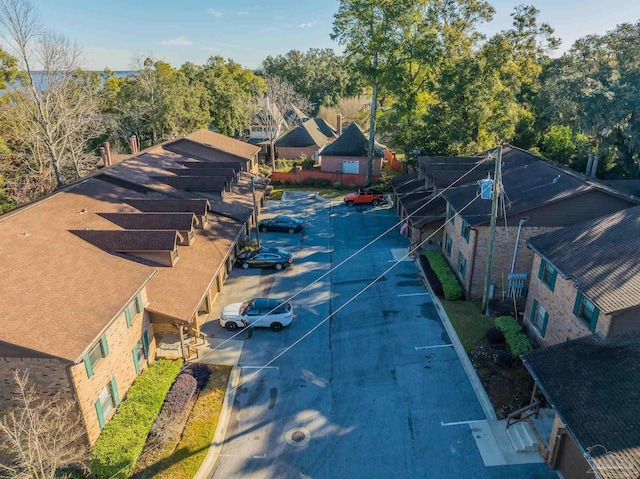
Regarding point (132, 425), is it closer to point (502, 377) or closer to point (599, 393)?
point (502, 377)

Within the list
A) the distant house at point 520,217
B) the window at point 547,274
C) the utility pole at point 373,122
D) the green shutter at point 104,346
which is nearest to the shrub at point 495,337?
the window at point 547,274

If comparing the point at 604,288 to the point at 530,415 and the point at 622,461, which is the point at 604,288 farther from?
the point at 622,461

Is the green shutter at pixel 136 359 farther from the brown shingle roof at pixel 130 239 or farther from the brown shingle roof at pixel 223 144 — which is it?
the brown shingle roof at pixel 223 144

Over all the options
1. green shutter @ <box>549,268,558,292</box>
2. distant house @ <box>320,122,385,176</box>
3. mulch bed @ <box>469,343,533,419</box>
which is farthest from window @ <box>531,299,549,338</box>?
distant house @ <box>320,122,385,176</box>

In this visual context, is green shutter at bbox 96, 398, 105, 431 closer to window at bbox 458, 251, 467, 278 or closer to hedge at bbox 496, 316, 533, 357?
hedge at bbox 496, 316, 533, 357

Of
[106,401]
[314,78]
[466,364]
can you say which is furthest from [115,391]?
[314,78]

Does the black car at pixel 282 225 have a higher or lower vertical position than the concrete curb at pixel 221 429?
higher

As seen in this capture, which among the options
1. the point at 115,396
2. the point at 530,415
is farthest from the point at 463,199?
the point at 115,396
